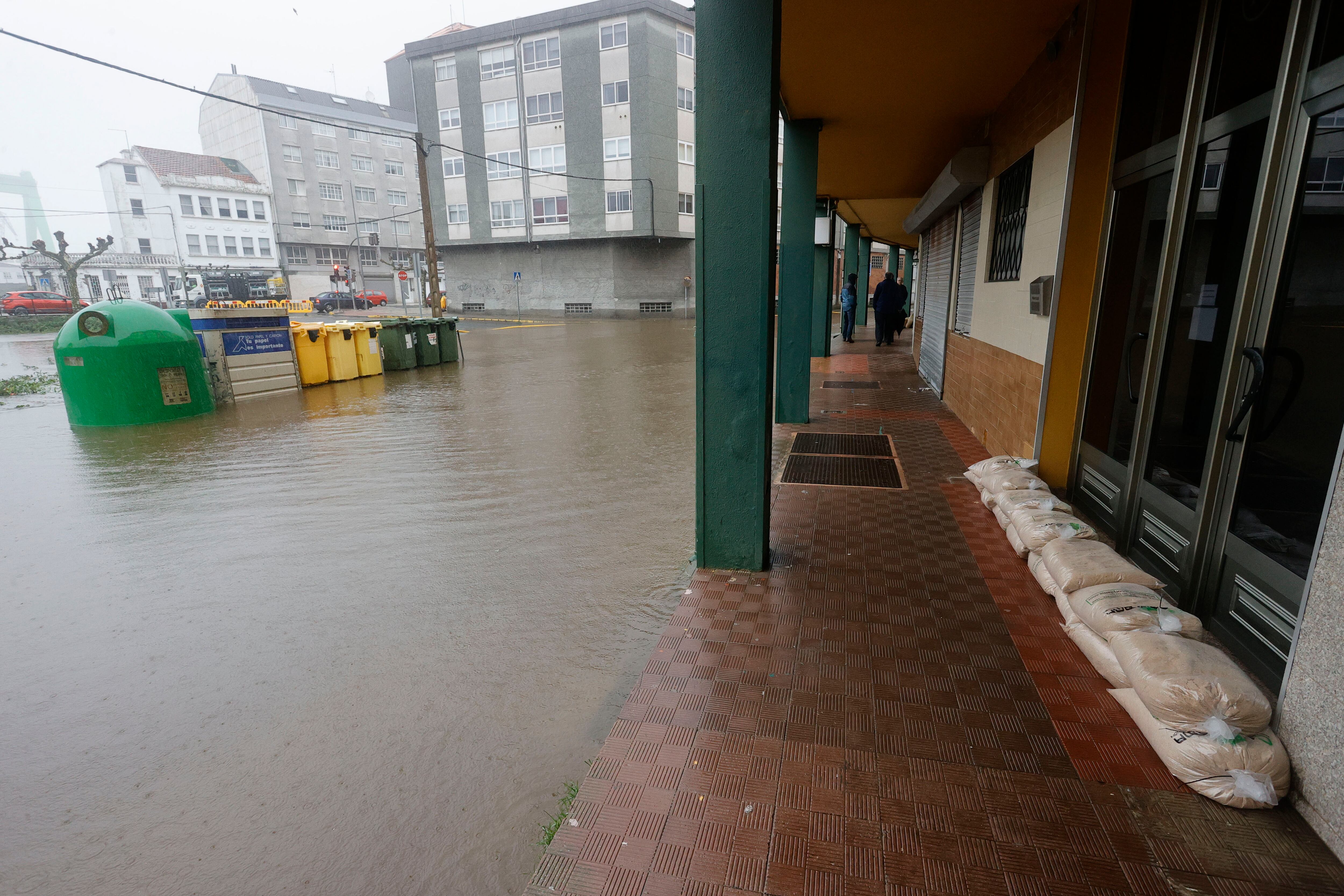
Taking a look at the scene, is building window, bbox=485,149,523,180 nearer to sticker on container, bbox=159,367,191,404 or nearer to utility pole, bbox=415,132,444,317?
utility pole, bbox=415,132,444,317

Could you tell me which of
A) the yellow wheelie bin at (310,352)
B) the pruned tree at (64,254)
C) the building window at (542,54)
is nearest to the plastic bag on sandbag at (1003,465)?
the yellow wheelie bin at (310,352)

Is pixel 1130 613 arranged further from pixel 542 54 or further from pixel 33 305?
pixel 33 305

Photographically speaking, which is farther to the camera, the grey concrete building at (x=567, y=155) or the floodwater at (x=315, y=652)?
the grey concrete building at (x=567, y=155)

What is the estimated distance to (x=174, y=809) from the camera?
2410 millimetres

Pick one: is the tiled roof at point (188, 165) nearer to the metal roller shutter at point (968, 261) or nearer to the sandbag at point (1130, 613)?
the metal roller shutter at point (968, 261)

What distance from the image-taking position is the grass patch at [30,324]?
26.5 m

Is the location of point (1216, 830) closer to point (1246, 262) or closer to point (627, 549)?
point (1246, 262)

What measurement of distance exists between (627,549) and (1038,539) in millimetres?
2610

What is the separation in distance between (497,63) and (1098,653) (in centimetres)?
4557

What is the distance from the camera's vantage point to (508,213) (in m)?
41.5

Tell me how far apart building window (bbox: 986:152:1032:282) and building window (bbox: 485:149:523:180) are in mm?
38127

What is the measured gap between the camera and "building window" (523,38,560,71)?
3791 cm

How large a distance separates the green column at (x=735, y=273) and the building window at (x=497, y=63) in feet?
139

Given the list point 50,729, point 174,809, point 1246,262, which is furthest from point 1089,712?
point 50,729
